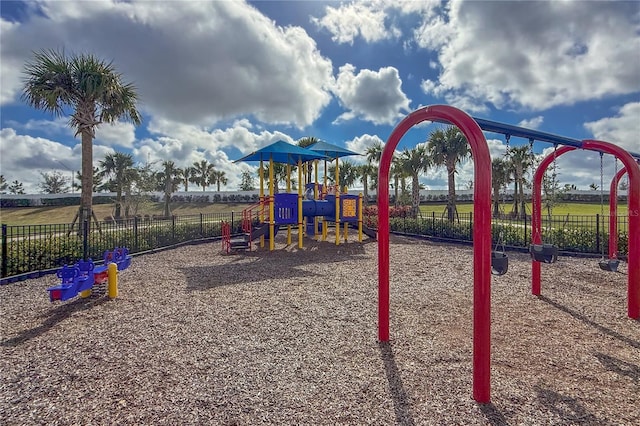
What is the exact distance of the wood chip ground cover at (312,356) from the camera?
2875 millimetres

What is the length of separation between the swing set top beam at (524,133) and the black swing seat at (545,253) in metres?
1.57

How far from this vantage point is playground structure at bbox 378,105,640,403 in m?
3.00

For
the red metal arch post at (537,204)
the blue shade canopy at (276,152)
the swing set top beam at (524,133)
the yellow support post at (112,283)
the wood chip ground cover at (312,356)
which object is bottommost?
the wood chip ground cover at (312,356)

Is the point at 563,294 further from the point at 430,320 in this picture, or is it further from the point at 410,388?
the point at 410,388

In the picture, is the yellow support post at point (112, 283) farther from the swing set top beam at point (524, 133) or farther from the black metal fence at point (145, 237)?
the swing set top beam at point (524, 133)

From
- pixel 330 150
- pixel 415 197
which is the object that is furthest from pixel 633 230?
pixel 415 197

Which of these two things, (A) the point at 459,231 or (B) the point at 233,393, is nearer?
(B) the point at 233,393

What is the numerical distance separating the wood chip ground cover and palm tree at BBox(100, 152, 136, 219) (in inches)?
1084

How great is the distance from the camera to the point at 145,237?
40.9ft

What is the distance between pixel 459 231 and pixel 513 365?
39.8 ft

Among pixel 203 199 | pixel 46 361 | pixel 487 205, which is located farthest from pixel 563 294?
pixel 203 199

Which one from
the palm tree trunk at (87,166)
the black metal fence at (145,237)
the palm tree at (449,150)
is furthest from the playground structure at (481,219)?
the palm tree at (449,150)

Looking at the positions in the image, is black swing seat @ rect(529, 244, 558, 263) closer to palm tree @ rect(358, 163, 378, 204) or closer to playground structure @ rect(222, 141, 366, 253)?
playground structure @ rect(222, 141, 366, 253)

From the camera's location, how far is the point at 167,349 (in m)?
4.15
